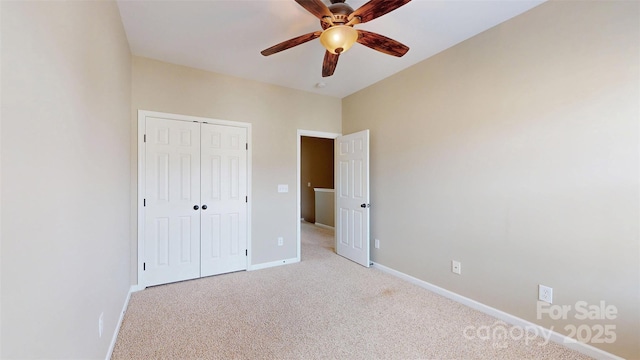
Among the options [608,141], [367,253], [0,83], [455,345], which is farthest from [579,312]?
[0,83]

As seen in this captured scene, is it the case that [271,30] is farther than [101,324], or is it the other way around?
[271,30]

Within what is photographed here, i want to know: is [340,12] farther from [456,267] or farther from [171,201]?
[171,201]

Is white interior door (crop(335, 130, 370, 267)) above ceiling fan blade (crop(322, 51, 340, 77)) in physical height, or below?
below

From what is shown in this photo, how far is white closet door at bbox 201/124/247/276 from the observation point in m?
3.25

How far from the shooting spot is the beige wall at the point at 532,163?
1.72 metres

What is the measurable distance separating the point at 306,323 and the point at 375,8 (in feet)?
8.06

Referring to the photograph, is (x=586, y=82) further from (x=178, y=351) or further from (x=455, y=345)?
(x=178, y=351)

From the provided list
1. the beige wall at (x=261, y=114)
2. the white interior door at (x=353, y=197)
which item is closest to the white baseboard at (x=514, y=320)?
the white interior door at (x=353, y=197)

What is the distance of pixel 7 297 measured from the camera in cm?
69

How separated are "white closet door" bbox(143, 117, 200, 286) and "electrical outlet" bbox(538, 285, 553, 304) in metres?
3.47

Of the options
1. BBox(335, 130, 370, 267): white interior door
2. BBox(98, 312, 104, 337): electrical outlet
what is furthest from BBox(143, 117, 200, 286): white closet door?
BBox(335, 130, 370, 267): white interior door

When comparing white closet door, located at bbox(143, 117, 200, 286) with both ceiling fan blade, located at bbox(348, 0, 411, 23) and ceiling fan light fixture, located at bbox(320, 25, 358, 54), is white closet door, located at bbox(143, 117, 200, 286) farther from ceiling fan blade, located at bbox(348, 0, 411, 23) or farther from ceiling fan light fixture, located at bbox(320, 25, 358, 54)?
ceiling fan blade, located at bbox(348, 0, 411, 23)

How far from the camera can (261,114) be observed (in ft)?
11.9

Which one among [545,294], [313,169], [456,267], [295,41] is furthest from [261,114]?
[313,169]
